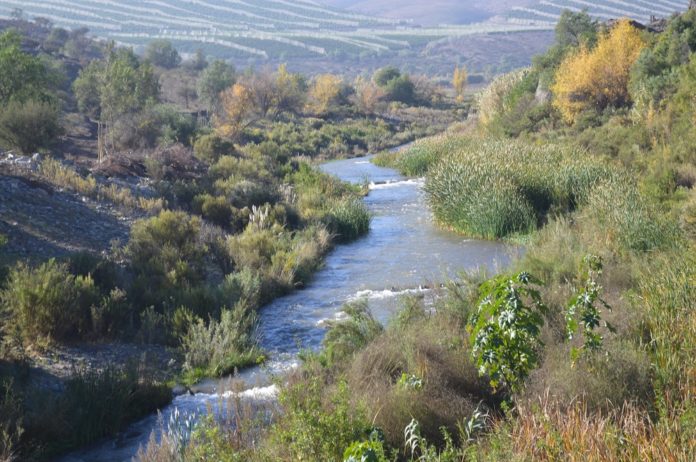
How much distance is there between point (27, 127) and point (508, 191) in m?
14.9

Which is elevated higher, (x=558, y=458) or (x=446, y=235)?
(x=558, y=458)

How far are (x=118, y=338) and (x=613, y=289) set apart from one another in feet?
22.9

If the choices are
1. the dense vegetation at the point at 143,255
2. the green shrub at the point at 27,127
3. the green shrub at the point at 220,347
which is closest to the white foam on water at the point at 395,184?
the dense vegetation at the point at 143,255

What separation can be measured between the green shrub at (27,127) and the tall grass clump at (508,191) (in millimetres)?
12433

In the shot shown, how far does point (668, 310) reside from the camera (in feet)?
24.6

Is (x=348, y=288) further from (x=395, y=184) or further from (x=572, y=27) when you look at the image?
(x=572, y=27)

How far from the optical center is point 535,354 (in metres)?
6.59

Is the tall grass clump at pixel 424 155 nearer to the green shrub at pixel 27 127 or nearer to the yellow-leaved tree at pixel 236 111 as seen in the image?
the yellow-leaved tree at pixel 236 111

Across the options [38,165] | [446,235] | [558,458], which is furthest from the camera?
[446,235]

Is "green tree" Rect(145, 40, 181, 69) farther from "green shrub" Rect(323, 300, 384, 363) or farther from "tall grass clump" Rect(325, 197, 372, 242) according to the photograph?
"green shrub" Rect(323, 300, 384, 363)

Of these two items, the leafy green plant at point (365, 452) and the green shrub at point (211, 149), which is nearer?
the leafy green plant at point (365, 452)

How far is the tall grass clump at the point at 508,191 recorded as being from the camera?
17891mm

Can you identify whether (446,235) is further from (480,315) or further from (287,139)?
(287,139)

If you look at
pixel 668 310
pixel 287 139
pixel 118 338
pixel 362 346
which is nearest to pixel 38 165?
pixel 118 338
